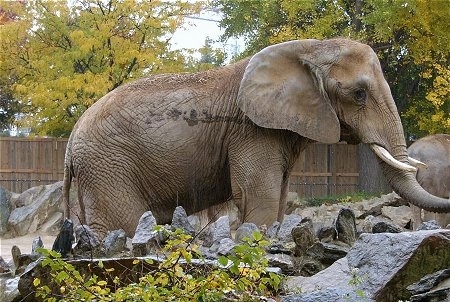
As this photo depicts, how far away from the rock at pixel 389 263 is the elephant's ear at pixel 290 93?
163 inches

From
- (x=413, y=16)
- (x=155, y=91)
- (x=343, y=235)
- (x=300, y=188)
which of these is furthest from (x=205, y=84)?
(x=300, y=188)

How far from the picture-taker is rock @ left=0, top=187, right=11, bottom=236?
2125 cm

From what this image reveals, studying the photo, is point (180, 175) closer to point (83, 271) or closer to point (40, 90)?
point (83, 271)

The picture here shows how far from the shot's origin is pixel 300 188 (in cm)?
2955

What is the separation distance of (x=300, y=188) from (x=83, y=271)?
24.2 meters

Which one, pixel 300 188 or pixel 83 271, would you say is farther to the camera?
pixel 300 188

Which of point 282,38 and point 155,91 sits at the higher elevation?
point 282,38

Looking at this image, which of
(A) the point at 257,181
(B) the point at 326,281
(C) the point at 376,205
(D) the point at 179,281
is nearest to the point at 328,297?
(B) the point at 326,281

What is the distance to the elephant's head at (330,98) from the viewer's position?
940cm

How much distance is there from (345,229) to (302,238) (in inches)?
26.0

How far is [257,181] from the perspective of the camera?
934cm

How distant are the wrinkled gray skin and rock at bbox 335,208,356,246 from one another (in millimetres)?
2399

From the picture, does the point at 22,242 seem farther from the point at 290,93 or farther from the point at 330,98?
the point at 330,98

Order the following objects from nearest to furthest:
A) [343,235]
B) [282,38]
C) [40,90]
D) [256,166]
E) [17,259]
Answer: [17,259] → [343,235] → [256,166] → [40,90] → [282,38]
